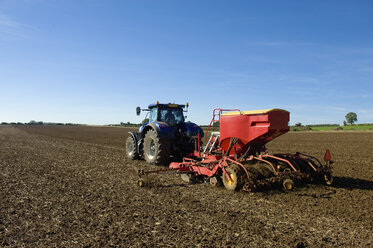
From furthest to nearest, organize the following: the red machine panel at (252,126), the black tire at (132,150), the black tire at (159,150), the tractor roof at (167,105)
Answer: the black tire at (132,150) < the tractor roof at (167,105) < the black tire at (159,150) < the red machine panel at (252,126)

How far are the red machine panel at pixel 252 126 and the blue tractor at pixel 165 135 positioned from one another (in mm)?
2317

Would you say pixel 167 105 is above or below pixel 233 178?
above

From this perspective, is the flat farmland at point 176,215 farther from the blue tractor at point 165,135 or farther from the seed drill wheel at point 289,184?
the blue tractor at point 165,135

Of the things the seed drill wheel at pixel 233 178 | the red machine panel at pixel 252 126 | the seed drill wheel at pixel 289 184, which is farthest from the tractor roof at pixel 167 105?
the seed drill wheel at pixel 289 184

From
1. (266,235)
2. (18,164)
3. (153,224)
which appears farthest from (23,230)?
(18,164)

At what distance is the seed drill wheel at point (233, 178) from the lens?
6.00m

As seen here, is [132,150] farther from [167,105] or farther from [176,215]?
[176,215]

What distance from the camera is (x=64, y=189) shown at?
6664 millimetres

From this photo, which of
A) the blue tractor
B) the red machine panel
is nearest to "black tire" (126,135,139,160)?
the blue tractor

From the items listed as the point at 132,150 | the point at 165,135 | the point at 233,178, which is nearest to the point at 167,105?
the point at 165,135

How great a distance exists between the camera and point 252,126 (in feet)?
21.5

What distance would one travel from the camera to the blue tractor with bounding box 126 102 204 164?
361 inches

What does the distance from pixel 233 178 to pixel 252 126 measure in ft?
4.30

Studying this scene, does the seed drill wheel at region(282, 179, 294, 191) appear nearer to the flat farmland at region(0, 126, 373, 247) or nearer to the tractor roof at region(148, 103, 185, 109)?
the flat farmland at region(0, 126, 373, 247)
